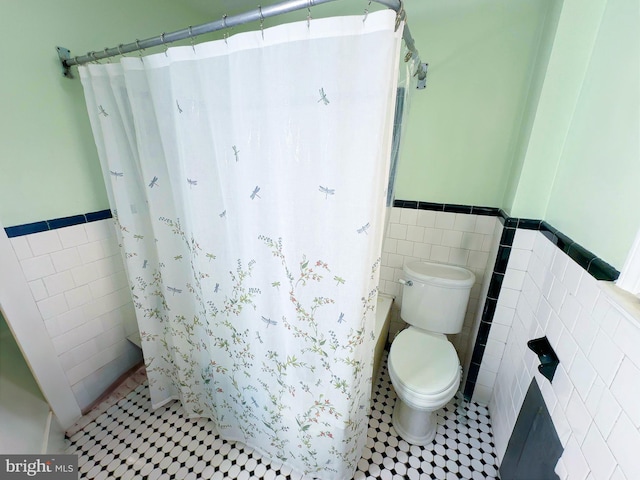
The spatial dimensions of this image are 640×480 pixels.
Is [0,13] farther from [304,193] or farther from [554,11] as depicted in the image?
[554,11]

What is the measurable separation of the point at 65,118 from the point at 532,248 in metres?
2.15

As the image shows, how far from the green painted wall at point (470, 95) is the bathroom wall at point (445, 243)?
11 centimetres

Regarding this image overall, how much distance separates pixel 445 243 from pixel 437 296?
1.10 feet

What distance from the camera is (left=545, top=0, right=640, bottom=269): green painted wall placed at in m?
0.65

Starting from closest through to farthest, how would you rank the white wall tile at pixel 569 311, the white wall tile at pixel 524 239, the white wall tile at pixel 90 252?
1. the white wall tile at pixel 569 311
2. the white wall tile at pixel 524 239
3. the white wall tile at pixel 90 252

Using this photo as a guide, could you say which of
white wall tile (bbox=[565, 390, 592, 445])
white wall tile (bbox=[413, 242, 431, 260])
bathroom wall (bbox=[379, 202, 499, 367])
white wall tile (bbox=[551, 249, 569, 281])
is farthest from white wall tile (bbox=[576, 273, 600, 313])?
white wall tile (bbox=[413, 242, 431, 260])

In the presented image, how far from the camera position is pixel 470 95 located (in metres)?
1.26

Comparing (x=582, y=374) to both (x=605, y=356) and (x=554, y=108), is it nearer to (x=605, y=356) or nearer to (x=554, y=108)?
(x=605, y=356)

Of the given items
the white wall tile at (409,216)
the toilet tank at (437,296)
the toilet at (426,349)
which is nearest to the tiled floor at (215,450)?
the toilet at (426,349)

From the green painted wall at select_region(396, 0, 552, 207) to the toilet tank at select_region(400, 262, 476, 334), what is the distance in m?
0.43

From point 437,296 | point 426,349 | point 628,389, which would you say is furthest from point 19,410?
point 628,389

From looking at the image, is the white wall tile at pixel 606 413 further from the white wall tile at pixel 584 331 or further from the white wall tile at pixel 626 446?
the white wall tile at pixel 584 331

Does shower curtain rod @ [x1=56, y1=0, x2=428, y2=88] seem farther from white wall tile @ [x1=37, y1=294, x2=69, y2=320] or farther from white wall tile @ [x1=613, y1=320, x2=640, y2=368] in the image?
white wall tile @ [x1=37, y1=294, x2=69, y2=320]

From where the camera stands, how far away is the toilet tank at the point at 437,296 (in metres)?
1.34
